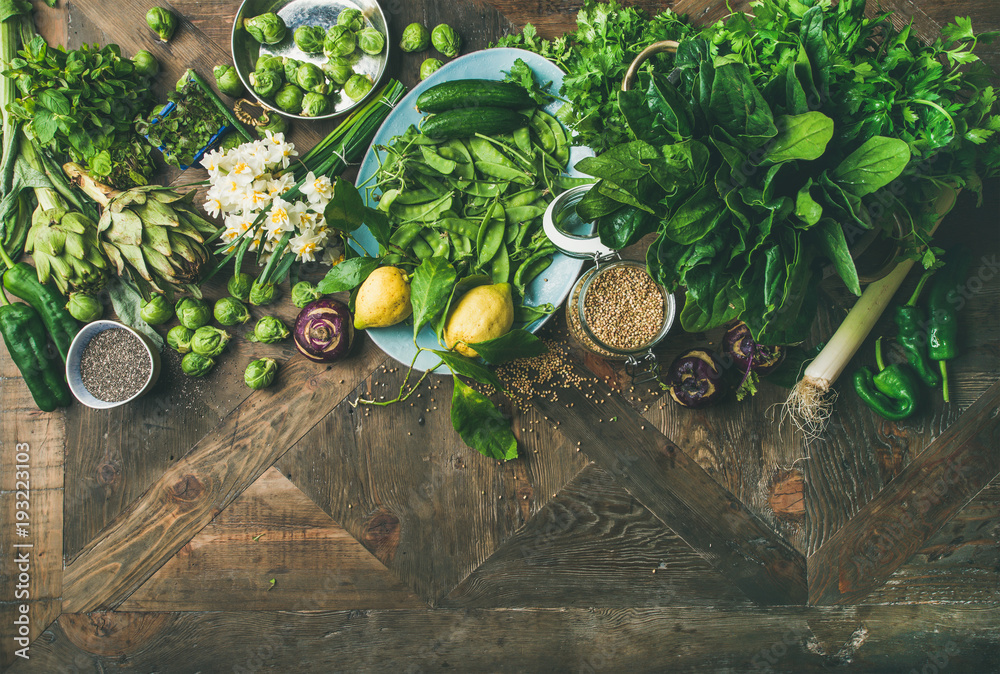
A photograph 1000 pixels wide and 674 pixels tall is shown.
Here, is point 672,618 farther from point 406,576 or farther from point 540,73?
point 540,73

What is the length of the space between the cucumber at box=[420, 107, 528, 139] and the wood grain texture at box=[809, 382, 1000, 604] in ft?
4.13

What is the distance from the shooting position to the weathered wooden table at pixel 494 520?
1.34 m

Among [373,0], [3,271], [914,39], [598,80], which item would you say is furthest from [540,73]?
[3,271]

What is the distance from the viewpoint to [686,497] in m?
1.35

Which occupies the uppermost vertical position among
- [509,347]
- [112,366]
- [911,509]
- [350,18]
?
[350,18]

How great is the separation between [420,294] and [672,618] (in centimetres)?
100

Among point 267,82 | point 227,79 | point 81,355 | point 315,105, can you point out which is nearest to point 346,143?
point 315,105

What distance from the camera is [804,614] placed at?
4.45 feet

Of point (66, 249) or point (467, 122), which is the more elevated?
point (467, 122)

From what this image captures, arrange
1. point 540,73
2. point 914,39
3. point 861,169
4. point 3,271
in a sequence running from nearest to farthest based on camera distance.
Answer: point 861,169, point 914,39, point 540,73, point 3,271

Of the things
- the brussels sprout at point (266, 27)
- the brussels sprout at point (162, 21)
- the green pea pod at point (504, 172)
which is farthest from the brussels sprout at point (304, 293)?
the brussels sprout at point (162, 21)

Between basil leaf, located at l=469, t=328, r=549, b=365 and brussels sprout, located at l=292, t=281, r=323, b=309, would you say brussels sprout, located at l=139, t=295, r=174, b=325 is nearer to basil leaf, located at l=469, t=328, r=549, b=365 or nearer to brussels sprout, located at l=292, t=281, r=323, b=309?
brussels sprout, located at l=292, t=281, r=323, b=309

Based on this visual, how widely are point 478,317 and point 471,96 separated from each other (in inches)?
19.6

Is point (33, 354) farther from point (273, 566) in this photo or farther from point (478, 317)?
point (478, 317)
